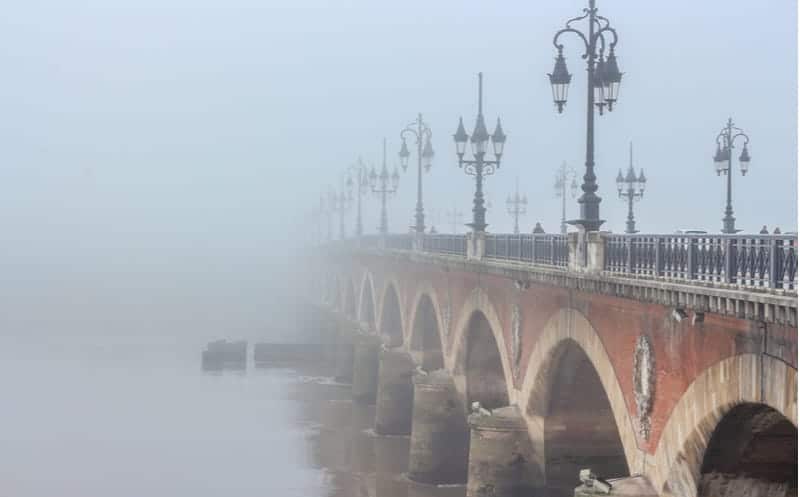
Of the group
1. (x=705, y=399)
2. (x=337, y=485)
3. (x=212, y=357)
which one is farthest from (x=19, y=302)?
(x=705, y=399)

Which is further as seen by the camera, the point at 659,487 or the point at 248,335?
the point at 248,335

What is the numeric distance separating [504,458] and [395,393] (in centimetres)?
1789

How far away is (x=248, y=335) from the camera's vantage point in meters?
109

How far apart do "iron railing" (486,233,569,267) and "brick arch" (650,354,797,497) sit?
615 cm

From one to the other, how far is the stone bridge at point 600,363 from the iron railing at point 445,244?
129mm

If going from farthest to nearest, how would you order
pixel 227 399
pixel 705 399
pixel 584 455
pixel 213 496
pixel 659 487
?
pixel 227 399 → pixel 213 496 → pixel 584 455 → pixel 659 487 → pixel 705 399

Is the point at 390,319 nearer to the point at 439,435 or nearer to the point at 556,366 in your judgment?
the point at 439,435

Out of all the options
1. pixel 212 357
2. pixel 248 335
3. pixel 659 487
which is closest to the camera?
pixel 659 487

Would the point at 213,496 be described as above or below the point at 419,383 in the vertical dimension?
below

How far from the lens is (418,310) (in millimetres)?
44344

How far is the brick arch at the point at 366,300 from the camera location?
6220 cm

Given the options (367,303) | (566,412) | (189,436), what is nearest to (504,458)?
(566,412)

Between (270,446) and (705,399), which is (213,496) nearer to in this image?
(270,446)

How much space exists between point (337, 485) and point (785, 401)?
87.1 feet
